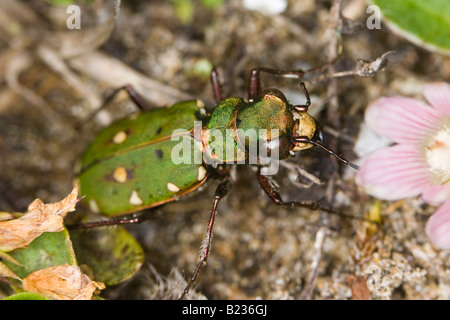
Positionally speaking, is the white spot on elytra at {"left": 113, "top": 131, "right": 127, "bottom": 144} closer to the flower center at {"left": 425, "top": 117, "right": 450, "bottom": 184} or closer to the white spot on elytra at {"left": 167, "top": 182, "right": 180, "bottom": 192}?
the white spot on elytra at {"left": 167, "top": 182, "right": 180, "bottom": 192}

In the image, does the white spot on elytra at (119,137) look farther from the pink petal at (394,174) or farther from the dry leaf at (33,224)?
the pink petal at (394,174)

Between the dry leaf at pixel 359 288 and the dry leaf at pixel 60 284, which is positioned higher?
the dry leaf at pixel 60 284

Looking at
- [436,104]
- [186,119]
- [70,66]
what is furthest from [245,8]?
[436,104]

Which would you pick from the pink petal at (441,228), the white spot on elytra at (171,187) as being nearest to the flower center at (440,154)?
the pink petal at (441,228)

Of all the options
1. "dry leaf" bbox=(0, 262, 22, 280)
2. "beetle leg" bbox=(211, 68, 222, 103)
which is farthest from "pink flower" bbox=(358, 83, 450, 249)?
"dry leaf" bbox=(0, 262, 22, 280)
